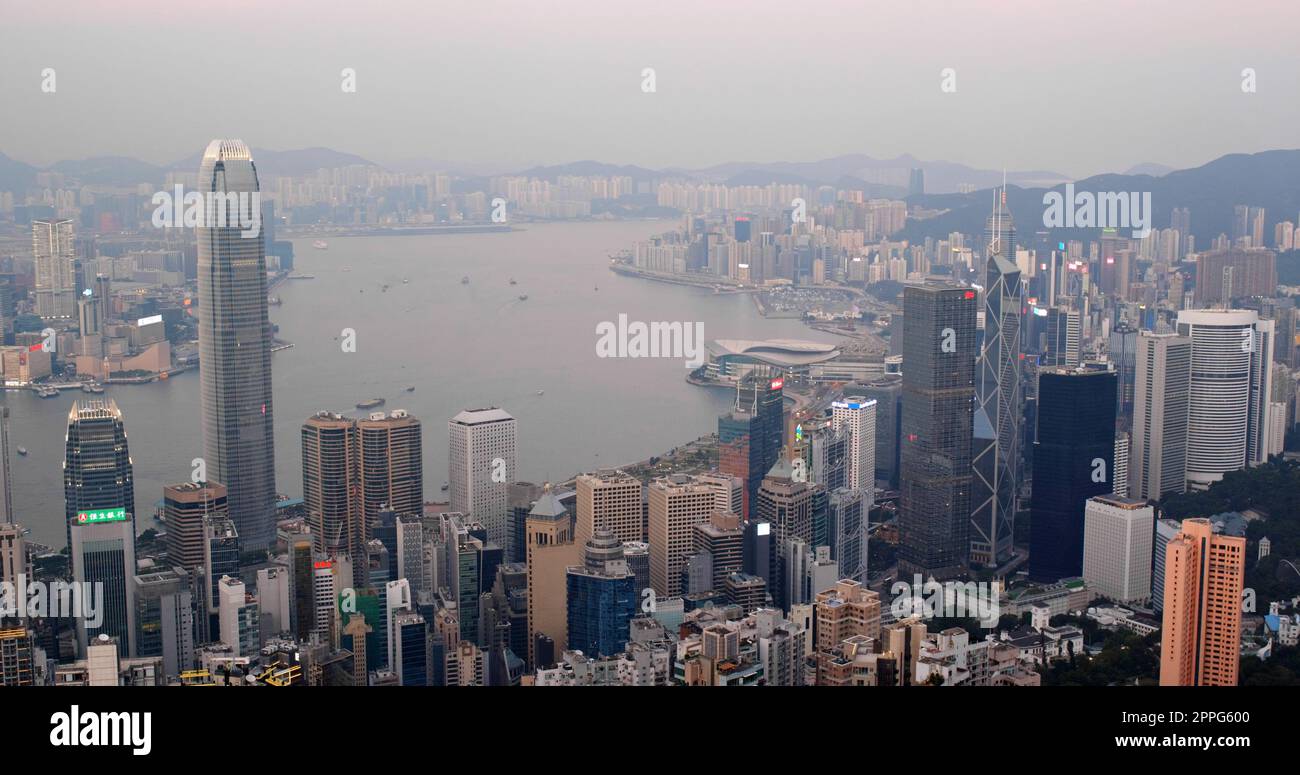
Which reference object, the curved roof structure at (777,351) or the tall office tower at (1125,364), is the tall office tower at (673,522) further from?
the tall office tower at (1125,364)

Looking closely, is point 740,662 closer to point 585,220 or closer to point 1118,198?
point 585,220

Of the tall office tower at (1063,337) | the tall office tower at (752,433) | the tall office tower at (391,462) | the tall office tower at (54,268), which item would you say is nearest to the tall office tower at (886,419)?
the tall office tower at (752,433)

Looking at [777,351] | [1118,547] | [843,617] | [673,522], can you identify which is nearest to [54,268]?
[673,522]

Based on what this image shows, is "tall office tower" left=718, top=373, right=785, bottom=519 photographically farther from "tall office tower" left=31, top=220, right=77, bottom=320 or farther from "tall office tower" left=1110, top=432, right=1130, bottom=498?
→ "tall office tower" left=31, top=220, right=77, bottom=320

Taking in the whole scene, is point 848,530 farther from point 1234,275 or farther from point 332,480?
point 1234,275

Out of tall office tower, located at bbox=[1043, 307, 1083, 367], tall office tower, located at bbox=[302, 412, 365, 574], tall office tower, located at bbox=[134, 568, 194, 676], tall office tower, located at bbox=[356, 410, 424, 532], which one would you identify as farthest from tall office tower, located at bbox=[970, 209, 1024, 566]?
tall office tower, located at bbox=[134, 568, 194, 676]
